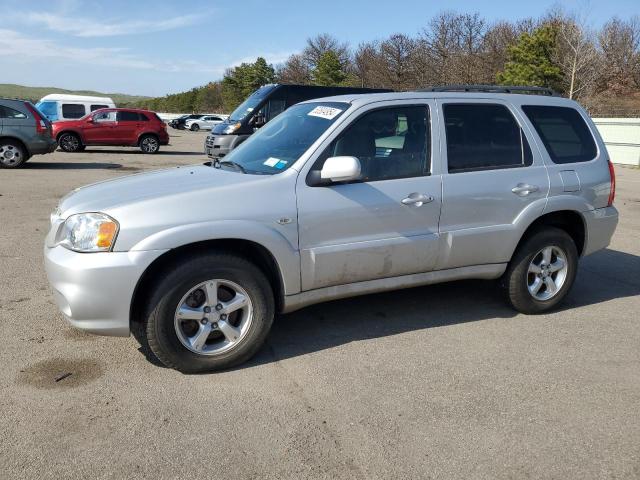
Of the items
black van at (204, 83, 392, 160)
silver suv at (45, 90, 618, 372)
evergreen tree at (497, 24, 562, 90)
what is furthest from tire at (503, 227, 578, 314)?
evergreen tree at (497, 24, 562, 90)

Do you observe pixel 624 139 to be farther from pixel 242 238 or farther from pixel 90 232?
pixel 90 232

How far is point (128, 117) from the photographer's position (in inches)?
825

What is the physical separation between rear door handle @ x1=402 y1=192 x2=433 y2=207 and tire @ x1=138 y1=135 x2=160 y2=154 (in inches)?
752

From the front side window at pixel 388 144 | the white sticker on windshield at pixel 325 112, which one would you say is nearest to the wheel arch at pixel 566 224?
the front side window at pixel 388 144

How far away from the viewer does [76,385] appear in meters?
3.48

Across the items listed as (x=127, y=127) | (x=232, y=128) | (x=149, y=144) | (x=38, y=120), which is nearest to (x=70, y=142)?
(x=127, y=127)

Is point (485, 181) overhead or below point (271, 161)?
below

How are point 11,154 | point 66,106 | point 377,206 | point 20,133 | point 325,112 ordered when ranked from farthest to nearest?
point 66,106, point 11,154, point 20,133, point 325,112, point 377,206

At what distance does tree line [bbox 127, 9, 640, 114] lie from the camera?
3556 cm

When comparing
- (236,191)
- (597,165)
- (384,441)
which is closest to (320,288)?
(236,191)

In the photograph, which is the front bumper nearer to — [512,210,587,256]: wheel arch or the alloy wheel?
the alloy wheel

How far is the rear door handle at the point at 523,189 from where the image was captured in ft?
14.8

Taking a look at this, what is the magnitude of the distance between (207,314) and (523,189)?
2686mm

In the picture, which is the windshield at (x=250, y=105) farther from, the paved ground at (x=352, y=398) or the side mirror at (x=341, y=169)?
the side mirror at (x=341, y=169)
